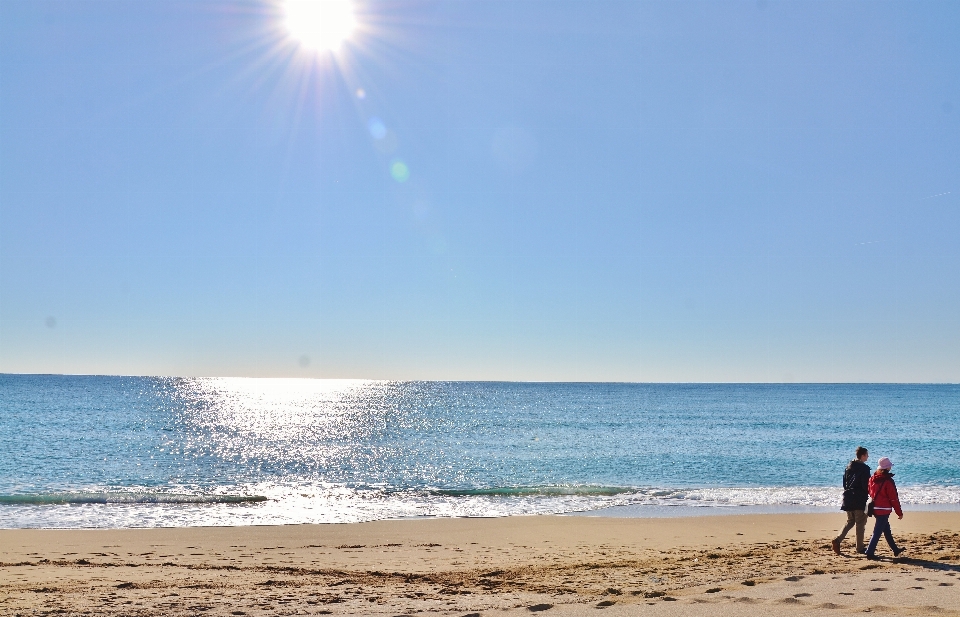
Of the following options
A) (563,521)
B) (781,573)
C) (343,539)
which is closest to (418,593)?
(781,573)

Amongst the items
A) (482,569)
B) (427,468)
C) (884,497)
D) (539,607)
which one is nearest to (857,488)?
(884,497)

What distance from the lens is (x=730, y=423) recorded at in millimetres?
66812

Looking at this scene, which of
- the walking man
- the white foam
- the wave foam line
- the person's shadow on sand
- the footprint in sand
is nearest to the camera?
the footprint in sand

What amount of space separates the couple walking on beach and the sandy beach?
44cm

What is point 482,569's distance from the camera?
12.1 metres

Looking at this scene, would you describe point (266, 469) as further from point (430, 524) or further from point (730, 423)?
point (730, 423)

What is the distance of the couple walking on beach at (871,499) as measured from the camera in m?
11.8

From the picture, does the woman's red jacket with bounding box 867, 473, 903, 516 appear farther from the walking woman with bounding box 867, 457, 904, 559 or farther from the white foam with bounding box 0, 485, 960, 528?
the white foam with bounding box 0, 485, 960, 528

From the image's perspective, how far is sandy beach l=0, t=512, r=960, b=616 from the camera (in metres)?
8.73

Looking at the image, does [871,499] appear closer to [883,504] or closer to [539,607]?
[883,504]

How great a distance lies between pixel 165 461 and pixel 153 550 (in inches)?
923

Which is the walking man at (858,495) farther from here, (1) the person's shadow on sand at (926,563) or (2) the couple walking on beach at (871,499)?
(1) the person's shadow on sand at (926,563)

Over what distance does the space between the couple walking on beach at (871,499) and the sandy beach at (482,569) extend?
0.44 m

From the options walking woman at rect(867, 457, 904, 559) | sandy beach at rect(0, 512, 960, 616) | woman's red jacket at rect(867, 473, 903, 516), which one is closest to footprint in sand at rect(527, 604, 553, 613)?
sandy beach at rect(0, 512, 960, 616)
